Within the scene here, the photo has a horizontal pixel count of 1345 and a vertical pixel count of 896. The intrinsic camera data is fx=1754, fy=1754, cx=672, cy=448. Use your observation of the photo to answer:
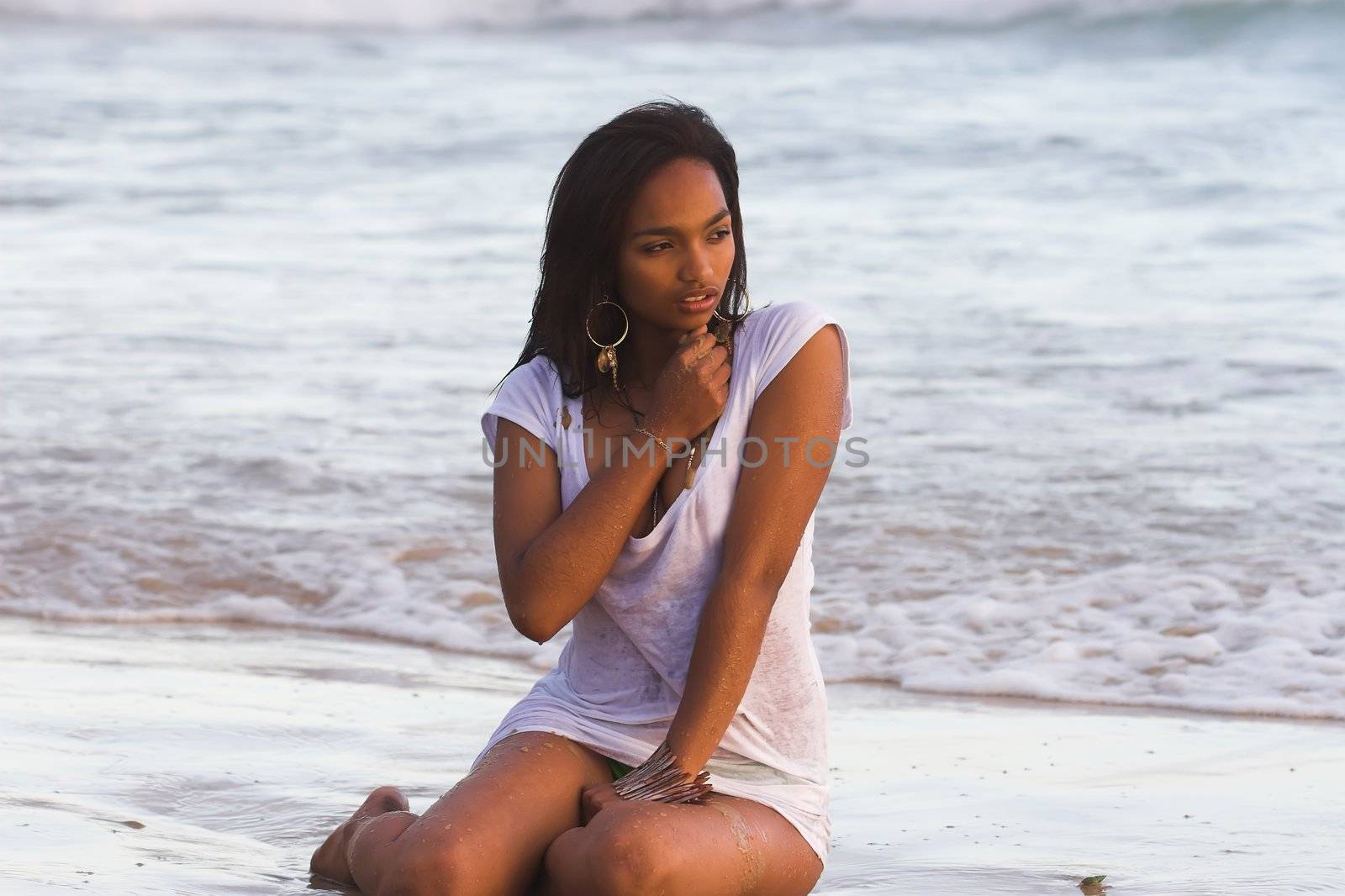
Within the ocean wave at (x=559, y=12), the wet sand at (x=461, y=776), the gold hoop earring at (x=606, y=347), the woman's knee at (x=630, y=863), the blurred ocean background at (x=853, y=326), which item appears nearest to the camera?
the woman's knee at (x=630, y=863)

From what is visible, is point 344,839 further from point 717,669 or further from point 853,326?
point 853,326

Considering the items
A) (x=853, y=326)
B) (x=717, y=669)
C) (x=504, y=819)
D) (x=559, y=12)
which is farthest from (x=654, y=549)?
(x=559, y=12)

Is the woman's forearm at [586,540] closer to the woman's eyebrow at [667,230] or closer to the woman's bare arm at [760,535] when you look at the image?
the woman's bare arm at [760,535]

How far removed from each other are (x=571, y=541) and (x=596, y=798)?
41cm

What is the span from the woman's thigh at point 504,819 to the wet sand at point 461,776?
0.46 meters

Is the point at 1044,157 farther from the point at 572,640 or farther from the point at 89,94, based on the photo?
the point at 572,640

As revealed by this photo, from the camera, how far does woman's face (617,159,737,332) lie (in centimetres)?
290

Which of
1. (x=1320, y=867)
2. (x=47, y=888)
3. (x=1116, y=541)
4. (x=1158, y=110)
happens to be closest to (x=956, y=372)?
(x=1116, y=541)

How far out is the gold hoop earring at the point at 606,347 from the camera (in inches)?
120

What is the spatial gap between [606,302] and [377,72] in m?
20.0

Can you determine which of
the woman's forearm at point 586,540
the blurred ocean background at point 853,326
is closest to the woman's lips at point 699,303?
the woman's forearm at point 586,540

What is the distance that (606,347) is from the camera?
3.05 metres

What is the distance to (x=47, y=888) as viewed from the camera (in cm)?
294

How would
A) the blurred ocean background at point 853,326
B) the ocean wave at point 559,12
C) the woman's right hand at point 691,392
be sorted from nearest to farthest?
the woman's right hand at point 691,392 → the blurred ocean background at point 853,326 → the ocean wave at point 559,12
